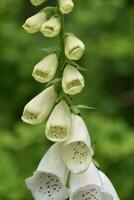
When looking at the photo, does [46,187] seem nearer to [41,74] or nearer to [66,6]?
[41,74]

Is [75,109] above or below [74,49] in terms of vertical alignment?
below

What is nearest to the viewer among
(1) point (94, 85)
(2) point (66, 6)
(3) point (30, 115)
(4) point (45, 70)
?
(2) point (66, 6)

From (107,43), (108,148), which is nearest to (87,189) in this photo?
(108,148)

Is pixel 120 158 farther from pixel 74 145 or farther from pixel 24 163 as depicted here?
pixel 74 145

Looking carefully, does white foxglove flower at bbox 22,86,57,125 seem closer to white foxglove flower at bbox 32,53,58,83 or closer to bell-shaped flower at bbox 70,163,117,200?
white foxglove flower at bbox 32,53,58,83

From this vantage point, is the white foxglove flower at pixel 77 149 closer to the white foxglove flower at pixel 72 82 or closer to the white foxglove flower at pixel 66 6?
the white foxglove flower at pixel 72 82

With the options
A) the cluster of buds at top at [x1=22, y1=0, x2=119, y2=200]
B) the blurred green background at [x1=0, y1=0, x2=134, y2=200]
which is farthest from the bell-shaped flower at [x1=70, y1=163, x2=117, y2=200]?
the blurred green background at [x1=0, y1=0, x2=134, y2=200]

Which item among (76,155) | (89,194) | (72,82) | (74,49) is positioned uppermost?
(74,49)

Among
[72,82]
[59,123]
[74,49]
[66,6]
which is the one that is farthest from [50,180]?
[66,6]
